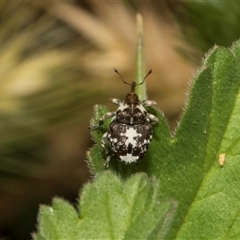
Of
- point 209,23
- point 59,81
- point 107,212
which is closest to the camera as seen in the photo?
point 107,212

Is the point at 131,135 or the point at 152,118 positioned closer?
the point at 152,118

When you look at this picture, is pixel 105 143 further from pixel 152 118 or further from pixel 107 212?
Result: pixel 107 212

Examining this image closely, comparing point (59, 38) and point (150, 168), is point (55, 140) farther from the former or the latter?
point (150, 168)

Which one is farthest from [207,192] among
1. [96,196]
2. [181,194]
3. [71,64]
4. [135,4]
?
[135,4]

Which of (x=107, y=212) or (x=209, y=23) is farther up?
(x=209, y=23)

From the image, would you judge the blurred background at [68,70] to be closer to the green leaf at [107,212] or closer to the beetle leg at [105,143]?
the beetle leg at [105,143]

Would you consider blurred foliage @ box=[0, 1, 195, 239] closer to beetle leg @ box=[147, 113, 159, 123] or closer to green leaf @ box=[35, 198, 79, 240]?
beetle leg @ box=[147, 113, 159, 123]

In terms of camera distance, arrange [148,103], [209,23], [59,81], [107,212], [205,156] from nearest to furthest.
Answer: [107,212]
[205,156]
[148,103]
[209,23]
[59,81]

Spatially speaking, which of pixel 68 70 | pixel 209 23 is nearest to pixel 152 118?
pixel 209 23
